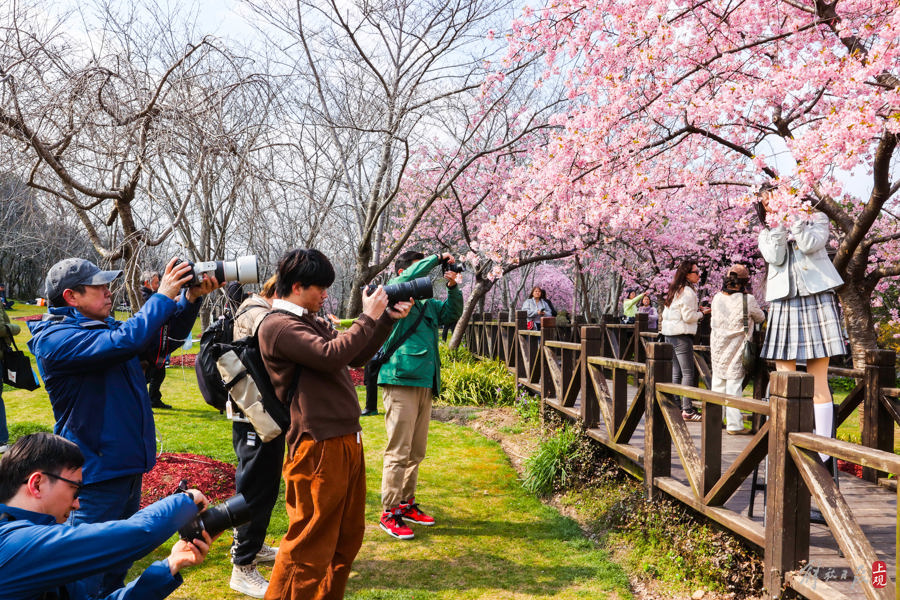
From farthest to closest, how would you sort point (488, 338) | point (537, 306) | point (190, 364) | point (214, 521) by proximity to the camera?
point (190, 364)
point (488, 338)
point (537, 306)
point (214, 521)

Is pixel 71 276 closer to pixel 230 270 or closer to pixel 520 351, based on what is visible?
pixel 230 270

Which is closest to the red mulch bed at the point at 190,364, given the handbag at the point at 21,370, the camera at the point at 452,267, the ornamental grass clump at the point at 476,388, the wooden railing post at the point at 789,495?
the ornamental grass clump at the point at 476,388

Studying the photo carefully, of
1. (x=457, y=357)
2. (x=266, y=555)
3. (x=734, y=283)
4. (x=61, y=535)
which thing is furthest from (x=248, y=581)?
(x=457, y=357)

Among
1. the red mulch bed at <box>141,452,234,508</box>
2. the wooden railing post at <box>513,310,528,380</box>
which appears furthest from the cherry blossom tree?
the red mulch bed at <box>141,452,234,508</box>

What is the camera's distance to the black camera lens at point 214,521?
1.57m

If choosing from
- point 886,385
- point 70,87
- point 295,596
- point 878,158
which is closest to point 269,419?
point 295,596

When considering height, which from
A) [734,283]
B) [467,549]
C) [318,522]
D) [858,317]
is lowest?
[467,549]

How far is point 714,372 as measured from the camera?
6297 mm

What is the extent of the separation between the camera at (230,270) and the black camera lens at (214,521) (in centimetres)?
143

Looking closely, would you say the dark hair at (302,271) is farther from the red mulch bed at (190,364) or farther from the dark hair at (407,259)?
the red mulch bed at (190,364)

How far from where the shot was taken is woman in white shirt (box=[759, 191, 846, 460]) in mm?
3938

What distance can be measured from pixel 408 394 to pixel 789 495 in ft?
7.92

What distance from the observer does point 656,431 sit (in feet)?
13.9

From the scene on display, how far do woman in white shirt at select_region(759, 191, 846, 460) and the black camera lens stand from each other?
364 cm
